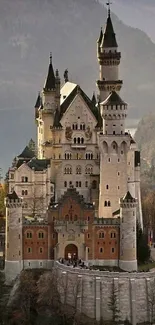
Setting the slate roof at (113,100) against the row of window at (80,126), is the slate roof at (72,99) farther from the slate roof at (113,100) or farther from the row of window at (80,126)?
the slate roof at (113,100)

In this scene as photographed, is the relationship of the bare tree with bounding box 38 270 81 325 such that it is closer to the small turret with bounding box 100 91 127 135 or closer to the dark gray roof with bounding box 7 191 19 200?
the dark gray roof with bounding box 7 191 19 200

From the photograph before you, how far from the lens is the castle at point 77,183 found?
82938 mm

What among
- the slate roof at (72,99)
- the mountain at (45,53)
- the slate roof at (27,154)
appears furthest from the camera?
the mountain at (45,53)

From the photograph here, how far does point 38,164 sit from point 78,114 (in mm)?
6733

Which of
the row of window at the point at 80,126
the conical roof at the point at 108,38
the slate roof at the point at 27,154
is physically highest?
the conical roof at the point at 108,38

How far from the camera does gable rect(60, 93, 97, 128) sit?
9412cm

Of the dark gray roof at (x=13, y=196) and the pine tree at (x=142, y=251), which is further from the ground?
the dark gray roof at (x=13, y=196)

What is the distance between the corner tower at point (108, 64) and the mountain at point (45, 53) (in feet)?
222

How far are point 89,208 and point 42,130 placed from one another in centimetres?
1579

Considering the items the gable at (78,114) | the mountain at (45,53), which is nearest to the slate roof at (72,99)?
the gable at (78,114)

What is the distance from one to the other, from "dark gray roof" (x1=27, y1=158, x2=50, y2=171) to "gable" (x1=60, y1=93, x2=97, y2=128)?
4.53 m

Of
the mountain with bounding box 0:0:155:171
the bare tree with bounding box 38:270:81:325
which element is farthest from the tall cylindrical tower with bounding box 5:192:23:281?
the mountain with bounding box 0:0:155:171

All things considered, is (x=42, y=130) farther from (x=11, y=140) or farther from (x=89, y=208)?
(x=11, y=140)

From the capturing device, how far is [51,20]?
588 ft
